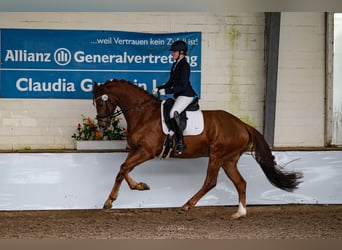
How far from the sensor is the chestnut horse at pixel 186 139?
18.2ft

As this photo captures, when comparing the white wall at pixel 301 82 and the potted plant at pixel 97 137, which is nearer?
the potted plant at pixel 97 137

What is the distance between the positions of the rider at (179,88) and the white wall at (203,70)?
1.16m

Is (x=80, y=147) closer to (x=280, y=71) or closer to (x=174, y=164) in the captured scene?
(x=174, y=164)

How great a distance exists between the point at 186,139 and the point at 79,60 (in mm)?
1786

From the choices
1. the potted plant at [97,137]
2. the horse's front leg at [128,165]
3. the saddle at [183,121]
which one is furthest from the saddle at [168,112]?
the potted plant at [97,137]

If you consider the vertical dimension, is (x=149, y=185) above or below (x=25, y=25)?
below

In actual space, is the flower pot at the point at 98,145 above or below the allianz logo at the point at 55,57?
below

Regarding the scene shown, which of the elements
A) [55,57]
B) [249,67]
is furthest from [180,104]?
[55,57]

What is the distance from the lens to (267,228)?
5.41m

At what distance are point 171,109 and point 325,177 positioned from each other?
7.47 ft

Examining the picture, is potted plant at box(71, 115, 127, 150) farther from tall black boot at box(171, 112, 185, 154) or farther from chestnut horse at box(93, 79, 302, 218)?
tall black boot at box(171, 112, 185, 154)

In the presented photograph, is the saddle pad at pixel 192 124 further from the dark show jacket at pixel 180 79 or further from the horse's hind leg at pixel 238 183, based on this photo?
the horse's hind leg at pixel 238 183
